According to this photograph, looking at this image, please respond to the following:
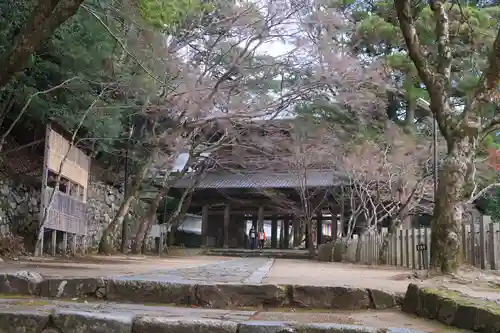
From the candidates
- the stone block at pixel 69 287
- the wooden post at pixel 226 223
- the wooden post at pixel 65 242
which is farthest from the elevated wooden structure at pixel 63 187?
the wooden post at pixel 226 223

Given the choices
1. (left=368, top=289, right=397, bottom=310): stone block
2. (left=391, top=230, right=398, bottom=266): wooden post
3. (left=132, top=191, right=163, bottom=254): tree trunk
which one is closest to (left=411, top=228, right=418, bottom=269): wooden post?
(left=391, top=230, right=398, bottom=266): wooden post

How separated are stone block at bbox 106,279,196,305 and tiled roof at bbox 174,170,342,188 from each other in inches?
694

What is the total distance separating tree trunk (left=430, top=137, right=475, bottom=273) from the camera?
712 cm

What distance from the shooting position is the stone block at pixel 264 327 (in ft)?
11.2

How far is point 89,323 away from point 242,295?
1.66m

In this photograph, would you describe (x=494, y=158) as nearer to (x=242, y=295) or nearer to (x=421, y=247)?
(x=421, y=247)

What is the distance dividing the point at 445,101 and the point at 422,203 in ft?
44.1

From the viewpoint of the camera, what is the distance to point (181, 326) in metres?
3.53

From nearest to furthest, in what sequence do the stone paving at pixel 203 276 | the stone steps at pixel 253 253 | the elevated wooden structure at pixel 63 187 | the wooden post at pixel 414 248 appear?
1. the stone paving at pixel 203 276
2. the elevated wooden structure at pixel 63 187
3. the wooden post at pixel 414 248
4. the stone steps at pixel 253 253

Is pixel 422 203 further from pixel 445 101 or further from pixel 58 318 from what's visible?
pixel 58 318

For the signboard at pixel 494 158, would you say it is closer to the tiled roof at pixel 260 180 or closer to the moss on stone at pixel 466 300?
the tiled roof at pixel 260 180

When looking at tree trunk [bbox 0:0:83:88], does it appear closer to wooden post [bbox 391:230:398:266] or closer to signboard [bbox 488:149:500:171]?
wooden post [bbox 391:230:398:266]

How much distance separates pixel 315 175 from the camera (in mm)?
23453

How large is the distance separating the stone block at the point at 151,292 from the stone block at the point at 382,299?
1.68 meters
